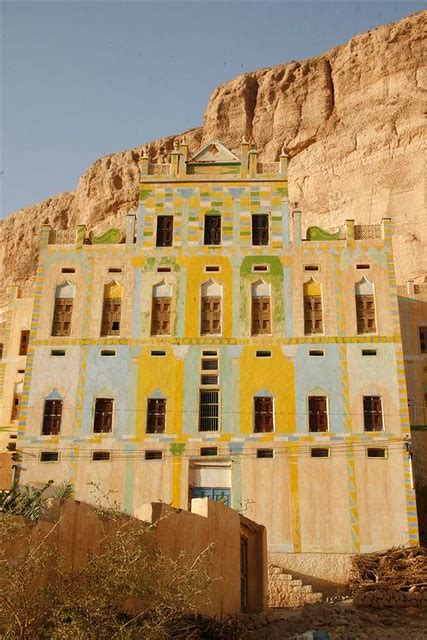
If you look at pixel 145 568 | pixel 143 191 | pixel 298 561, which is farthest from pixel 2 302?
pixel 145 568

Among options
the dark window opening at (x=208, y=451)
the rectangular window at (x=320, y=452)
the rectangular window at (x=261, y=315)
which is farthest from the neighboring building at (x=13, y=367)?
the rectangular window at (x=320, y=452)

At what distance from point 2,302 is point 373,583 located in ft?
134

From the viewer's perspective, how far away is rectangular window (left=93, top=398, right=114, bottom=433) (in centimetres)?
2768

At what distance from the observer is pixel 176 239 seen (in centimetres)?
3027

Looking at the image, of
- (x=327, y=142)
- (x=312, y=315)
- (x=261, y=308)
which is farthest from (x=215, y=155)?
(x=327, y=142)

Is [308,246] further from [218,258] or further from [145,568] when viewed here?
[145,568]

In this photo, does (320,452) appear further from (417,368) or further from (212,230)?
(212,230)

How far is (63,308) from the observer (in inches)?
1167

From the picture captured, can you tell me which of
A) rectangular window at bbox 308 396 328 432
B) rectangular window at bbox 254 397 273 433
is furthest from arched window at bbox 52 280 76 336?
rectangular window at bbox 308 396 328 432

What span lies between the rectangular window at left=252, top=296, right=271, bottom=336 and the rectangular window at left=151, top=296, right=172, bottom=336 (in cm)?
294

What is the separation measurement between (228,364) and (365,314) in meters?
5.01

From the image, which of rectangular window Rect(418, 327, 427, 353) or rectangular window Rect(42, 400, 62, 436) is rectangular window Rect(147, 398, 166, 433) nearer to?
rectangular window Rect(42, 400, 62, 436)

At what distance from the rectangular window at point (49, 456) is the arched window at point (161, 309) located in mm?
5173

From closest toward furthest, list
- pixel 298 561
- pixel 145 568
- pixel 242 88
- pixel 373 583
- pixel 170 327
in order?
pixel 145 568
pixel 373 583
pixel 298 561
pixel 170 327
pixel 242 88
